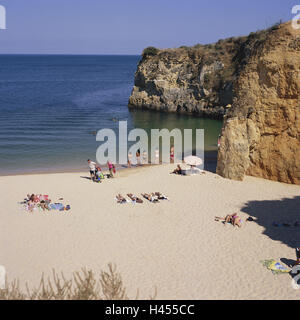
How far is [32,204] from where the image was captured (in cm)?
1436

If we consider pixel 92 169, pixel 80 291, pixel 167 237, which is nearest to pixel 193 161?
pixel 92 169

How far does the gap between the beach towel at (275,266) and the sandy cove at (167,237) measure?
202mm

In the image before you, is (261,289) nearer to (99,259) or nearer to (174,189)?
(99,259)

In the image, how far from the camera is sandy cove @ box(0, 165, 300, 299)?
9570 mm

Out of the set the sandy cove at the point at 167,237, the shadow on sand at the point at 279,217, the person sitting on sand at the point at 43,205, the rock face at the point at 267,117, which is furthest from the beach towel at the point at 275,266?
the person sitting on sand at the point at 43,205

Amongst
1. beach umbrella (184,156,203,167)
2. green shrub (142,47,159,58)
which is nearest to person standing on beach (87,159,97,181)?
beach umbrella (184,156,203,167)

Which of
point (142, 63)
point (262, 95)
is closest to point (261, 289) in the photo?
point (262, 95)

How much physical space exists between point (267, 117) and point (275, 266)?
8973 mm

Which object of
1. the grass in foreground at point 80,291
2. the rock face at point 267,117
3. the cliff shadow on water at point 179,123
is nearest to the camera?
the grass in foreground at point 80,291

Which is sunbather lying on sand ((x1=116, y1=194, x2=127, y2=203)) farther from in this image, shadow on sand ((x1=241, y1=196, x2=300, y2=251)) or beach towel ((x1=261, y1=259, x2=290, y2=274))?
beach towel ((x1=261, y1=259, x2=290, y2=274))

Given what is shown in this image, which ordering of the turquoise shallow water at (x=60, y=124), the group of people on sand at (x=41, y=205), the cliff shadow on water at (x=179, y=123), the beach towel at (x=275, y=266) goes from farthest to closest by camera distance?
the cliff shadow on water at (x=179, y=123) < the turquoise shallow water at (x=60, y=124) < the group of people on sand at (x=41, y=205) < the beach towel at (x=275, y=266)

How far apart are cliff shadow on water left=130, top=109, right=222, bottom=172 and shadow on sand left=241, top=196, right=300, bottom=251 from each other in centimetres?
1096

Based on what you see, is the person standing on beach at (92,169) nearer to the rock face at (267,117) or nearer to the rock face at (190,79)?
the rock face at (267,117)

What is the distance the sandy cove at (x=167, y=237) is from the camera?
9.57 meters
